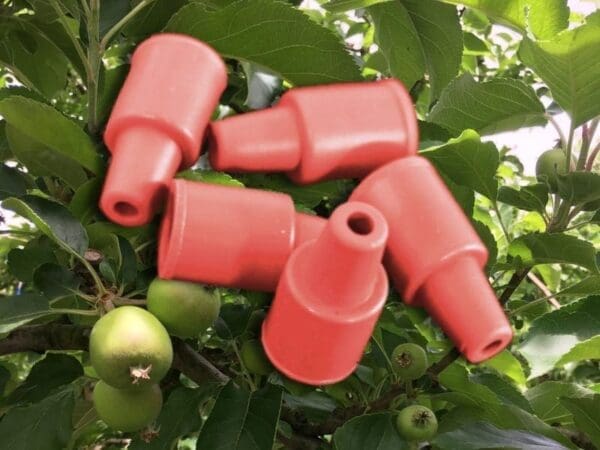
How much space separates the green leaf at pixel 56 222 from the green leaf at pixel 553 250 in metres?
0.63

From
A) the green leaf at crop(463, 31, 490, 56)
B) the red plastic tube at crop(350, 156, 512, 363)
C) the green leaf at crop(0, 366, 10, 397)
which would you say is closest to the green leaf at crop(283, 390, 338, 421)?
the green leaf at crop(0, 366, 10, 397)

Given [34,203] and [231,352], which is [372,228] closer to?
[34,203]

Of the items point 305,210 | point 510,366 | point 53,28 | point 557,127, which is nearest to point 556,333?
point 510,366

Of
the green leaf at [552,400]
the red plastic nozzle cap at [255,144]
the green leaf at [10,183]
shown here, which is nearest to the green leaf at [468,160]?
the red plastic nozzle cap at [255,144]

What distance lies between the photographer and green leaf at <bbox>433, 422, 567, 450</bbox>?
3.45ft

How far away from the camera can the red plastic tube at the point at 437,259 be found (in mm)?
542

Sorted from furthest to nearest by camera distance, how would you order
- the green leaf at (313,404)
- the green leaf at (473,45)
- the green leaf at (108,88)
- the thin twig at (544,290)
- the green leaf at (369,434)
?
the green leaf at (473,45)
the thin twig at (544,290)
the green leaf at (313,404)
the green leaf at (369,434)
the green leaf at (108,88)

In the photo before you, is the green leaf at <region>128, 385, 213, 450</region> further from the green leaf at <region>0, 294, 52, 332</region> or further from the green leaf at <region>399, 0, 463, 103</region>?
the green leaf at <region>399, 0, 463, 103</region>

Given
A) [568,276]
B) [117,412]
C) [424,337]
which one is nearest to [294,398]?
[424,337]

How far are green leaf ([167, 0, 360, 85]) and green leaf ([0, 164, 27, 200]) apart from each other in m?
0.34

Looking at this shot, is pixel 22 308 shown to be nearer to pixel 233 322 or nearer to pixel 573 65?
pixel 233 322

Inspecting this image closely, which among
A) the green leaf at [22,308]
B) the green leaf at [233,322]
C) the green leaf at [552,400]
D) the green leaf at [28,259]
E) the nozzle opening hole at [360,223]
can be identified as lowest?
the green leaf at [552,400]

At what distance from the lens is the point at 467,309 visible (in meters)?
0.54

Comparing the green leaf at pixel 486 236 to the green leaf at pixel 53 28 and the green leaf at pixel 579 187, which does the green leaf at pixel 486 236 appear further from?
the green leaf at pixel 53 28
